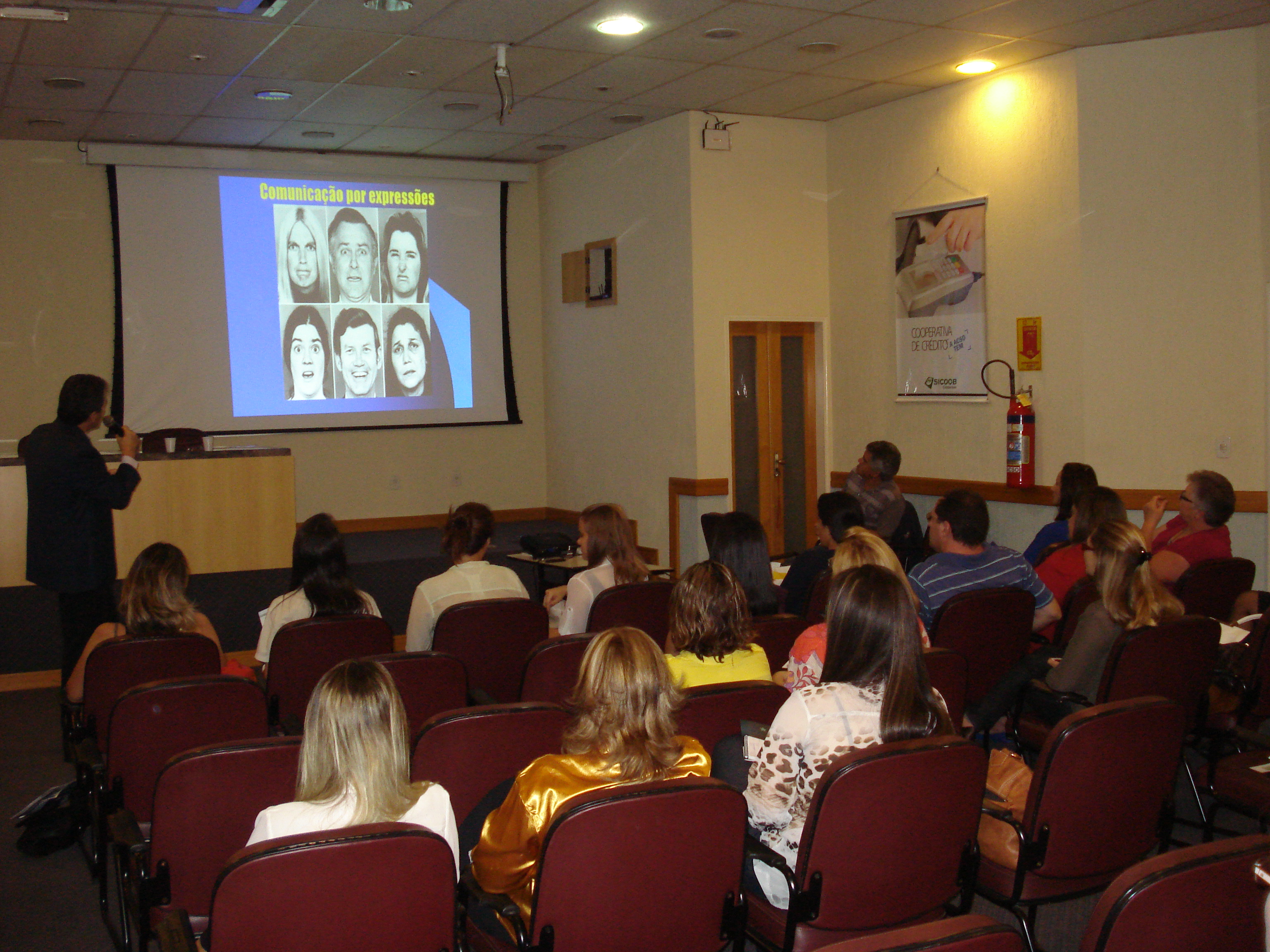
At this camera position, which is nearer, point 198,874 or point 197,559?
point 198,874

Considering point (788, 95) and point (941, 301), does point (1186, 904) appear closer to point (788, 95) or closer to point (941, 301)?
point (941, 301)

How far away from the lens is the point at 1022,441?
717 cm

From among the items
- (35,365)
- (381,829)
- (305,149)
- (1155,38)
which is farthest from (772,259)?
(381,829)

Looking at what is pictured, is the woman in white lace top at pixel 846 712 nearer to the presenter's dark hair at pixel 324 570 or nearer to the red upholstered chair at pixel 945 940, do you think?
the red upholstered chair at pixel 945 940

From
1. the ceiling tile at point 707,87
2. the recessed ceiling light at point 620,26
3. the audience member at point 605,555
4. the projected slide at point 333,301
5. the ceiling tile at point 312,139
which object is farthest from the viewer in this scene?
the projected slide at point 333,301

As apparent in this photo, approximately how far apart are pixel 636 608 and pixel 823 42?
409 cm

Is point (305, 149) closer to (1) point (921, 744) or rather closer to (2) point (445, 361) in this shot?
(2) point (445, 361)

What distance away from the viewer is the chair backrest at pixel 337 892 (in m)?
1.70

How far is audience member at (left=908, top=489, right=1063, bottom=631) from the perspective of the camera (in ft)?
13.5

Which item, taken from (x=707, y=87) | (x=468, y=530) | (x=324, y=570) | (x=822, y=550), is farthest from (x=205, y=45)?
(x=822, y=550)

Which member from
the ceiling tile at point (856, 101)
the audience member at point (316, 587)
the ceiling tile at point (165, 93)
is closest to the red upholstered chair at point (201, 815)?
the audience member at point (316, 587)

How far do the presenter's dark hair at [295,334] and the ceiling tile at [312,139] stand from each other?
Result: 53.9 inches

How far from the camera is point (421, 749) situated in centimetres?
250

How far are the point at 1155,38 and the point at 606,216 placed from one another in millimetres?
4494
